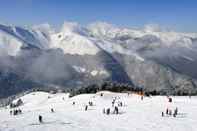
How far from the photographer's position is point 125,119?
7788 centimetres

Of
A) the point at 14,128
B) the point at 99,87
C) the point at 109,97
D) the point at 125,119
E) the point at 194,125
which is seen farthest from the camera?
the point at 99,87

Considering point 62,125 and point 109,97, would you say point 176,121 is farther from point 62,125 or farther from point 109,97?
point 109,97

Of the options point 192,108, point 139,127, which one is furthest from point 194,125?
point 192,108

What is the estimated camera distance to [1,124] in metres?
66.0

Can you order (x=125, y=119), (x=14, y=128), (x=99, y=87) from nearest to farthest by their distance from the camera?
(x=14, y=128) → (x=125, y=119) → (x=99, y=87)

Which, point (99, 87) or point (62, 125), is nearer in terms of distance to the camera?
point (62, 125)

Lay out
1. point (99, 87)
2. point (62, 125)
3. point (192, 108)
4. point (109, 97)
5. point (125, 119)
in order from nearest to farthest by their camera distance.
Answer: point (62, 125)
point (125, 119)
point (192, 108)
point (109, 97)
point (99, 87)

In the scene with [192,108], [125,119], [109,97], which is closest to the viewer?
[125,119]

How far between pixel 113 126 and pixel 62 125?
26.9 feet

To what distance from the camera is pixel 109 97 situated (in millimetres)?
128375

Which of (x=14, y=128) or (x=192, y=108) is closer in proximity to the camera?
(x=14, y=128)

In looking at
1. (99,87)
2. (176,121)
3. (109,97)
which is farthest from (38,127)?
(99,87)

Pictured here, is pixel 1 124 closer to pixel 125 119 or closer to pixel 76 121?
pixel 76 121

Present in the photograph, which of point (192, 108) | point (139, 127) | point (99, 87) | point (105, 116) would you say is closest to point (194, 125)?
point (139, 127)
